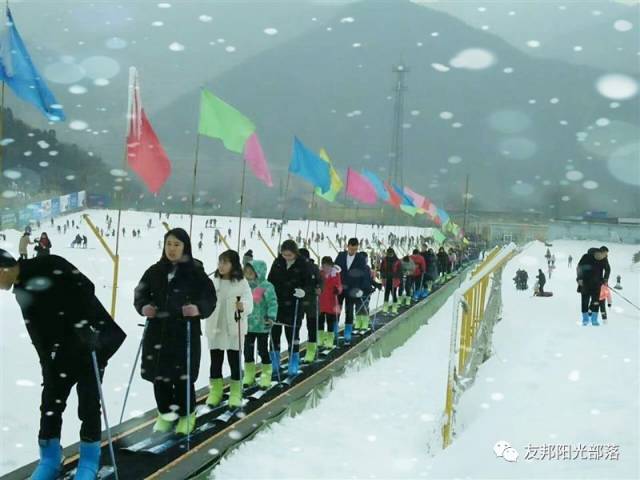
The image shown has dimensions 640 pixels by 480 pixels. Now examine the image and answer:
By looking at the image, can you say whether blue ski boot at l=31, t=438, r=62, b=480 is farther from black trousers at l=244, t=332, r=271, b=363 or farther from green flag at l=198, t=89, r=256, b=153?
green flag at l=198, t=89, r=256, b=153

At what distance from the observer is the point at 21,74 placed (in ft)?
29.1

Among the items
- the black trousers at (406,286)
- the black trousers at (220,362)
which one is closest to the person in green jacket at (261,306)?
the black trousers at (220,362)

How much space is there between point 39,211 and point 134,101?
221ft

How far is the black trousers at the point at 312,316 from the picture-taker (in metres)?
9.34

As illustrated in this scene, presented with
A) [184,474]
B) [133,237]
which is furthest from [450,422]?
[133,237]

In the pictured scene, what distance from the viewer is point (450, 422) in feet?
20.7

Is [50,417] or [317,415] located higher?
[50,417]

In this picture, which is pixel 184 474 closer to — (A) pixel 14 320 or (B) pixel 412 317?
(A) pixel 14 320

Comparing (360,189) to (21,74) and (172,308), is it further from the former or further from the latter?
(172,308)

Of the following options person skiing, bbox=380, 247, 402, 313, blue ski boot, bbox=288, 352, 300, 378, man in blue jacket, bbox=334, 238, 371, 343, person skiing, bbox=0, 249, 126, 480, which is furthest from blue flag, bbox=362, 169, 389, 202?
person skiing, bbox=0, 249, 126, 480

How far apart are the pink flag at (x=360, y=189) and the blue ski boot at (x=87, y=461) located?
1411cm

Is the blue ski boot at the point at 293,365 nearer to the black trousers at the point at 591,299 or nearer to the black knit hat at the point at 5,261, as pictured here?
the black knit hat at the point at 5,261

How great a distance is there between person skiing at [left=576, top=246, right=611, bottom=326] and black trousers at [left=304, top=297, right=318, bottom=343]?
16.6 ft

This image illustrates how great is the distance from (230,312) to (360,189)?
13.2 meters
